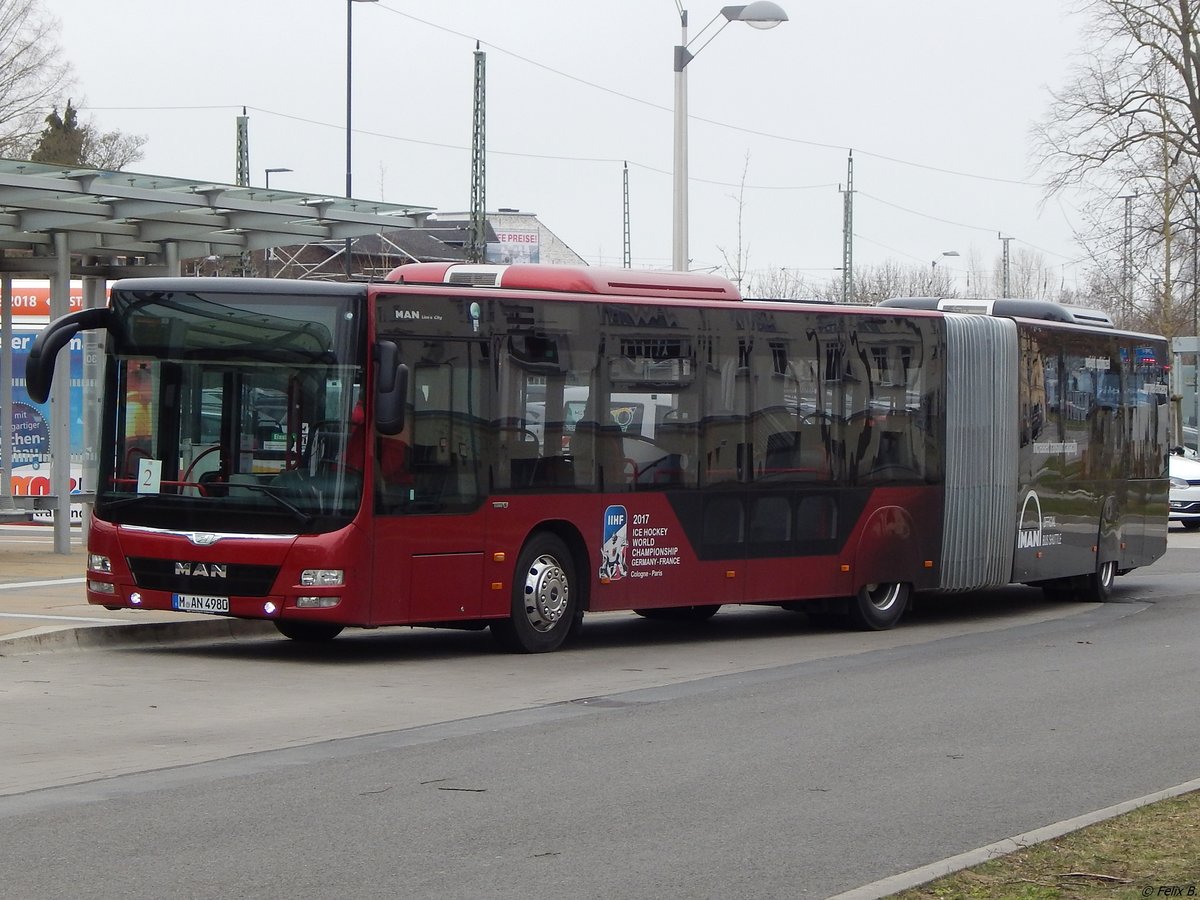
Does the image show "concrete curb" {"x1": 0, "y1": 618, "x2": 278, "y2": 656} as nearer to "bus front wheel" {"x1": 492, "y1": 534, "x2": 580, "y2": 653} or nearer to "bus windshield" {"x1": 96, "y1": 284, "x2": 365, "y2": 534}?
"bus windshield" {"x1": 96, "y1": 284, "x2": 365, "y2": 534}

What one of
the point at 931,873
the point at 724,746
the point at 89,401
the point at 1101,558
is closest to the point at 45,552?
the point at 89,401

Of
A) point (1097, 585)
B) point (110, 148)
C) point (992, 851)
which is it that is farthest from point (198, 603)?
point (110, 148)

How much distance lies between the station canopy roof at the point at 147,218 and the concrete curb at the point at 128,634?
5.30 metres

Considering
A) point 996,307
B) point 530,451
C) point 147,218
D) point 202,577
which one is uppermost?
point 147,218

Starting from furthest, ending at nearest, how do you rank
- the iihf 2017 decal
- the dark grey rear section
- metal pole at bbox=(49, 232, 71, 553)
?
metal pole at bbox=(49, 232, 71, 553), the dark grey rear section, the iihf 2017 decal

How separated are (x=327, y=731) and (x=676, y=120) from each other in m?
14.7

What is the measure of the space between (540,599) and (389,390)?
2.37 metres

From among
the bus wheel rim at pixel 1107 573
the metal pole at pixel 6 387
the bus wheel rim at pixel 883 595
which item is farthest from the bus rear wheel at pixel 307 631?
the bus wheel rim at pixel 1107 573

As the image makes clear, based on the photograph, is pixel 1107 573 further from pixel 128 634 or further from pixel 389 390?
pixel 128 634

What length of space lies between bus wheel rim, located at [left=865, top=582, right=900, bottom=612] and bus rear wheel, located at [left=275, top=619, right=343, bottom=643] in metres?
5.30

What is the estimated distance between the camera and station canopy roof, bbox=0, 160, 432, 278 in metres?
18.6

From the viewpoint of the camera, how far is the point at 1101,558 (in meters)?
20.5

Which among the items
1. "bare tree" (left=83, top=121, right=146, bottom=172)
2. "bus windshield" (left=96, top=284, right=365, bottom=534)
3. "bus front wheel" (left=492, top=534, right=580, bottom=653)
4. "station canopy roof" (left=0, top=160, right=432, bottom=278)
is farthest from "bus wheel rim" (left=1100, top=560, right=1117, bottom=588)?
"bare tree" (left=83, top=121, right=146, bottom=172)

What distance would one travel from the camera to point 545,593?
1449 cm
